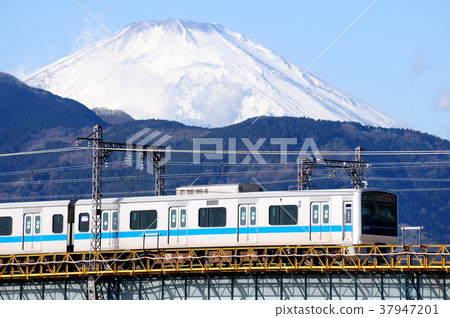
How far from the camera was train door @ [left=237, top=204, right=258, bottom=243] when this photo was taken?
161 feet

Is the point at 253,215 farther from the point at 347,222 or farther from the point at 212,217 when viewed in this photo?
the point at 347,222

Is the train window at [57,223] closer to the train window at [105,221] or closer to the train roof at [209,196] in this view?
the train roof at [209,196]

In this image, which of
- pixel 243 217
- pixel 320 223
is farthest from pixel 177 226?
pixel 320 223

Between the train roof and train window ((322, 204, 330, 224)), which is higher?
the train roof

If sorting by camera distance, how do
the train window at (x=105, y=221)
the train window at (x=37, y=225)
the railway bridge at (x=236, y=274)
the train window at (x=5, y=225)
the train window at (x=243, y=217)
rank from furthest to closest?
the train window at (x=5, y=225) < the train window at (x=37, y=225) < the train window at (x=105, y=221) < the train window at (x=243, y=217) < the railway bridge at (x=236, y=274)

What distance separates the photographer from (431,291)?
141 ft

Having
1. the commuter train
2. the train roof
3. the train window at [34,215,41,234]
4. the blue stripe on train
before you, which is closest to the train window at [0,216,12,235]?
the commuter train

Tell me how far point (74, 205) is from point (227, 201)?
1029cm

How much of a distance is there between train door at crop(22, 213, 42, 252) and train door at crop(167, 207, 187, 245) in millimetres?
8913

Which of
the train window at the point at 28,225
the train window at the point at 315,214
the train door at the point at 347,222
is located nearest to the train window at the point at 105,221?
the train window at the point at 28,225

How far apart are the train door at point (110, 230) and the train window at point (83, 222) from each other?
43.8 inches

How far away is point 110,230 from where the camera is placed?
53031mm

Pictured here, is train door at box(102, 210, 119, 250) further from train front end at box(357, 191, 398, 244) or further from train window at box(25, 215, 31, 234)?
train front end at box(357, 191, 398, 244)

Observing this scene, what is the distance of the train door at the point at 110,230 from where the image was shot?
2077 inches
